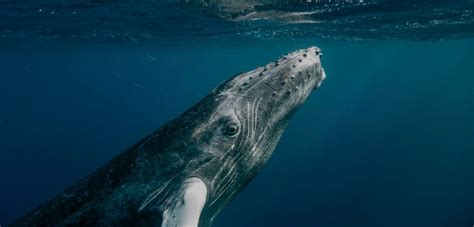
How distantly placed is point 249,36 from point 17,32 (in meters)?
18.6

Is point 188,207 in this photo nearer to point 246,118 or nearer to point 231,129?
point 231,129

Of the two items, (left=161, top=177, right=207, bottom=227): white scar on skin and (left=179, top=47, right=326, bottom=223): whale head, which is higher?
(left=179, top=47, right=326, bottom=223): whale head

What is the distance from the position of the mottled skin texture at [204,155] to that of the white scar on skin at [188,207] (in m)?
0.09

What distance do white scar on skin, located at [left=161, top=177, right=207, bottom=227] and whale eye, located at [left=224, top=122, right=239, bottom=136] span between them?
26.6 inches

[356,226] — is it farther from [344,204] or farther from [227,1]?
[227,1]

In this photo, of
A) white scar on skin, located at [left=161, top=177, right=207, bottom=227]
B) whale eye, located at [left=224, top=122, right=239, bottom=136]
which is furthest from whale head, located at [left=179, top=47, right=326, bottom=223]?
white scar on skin, located at [left=161, top=177, right=207, bottom=227]

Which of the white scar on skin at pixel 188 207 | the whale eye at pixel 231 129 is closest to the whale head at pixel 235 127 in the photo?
the whale eye at pixel 231 129

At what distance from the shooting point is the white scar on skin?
3.62 metres

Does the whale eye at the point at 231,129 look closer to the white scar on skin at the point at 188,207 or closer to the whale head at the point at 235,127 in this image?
the whale head at the point at 235,127

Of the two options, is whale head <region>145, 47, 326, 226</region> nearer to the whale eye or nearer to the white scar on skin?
the whale eye

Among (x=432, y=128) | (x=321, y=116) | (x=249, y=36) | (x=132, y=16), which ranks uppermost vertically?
(x=132, y=16)

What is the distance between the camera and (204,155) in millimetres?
4375

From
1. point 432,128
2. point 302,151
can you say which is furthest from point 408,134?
point 302,151

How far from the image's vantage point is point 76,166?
198 ft
